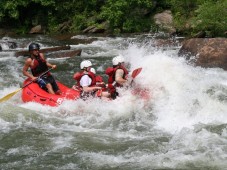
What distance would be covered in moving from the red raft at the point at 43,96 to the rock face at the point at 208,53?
15.3 feet

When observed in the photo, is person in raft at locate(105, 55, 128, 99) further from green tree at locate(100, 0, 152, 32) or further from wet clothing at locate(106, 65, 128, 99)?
green tree at locate(100, 0, 152, 32)

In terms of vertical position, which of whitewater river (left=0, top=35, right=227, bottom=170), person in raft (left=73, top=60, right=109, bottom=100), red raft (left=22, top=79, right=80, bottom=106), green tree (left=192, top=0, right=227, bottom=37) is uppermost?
green tree (left=192, top=0, right=227, bottom=37)

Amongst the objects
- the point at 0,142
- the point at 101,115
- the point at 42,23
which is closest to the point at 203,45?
the point at 101,115

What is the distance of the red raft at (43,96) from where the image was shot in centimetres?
827

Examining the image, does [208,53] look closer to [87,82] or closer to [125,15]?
[87,82]

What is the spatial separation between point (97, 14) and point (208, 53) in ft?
34.2

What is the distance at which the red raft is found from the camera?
827 centimetres

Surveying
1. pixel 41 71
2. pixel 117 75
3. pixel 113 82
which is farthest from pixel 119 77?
pixel 41 71

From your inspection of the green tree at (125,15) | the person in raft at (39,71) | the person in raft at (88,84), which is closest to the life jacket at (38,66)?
the person in raft at (39,71)

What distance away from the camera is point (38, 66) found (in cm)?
893

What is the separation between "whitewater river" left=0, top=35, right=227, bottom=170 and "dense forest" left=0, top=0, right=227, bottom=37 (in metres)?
8.41

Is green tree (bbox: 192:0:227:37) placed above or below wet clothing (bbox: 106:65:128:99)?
above

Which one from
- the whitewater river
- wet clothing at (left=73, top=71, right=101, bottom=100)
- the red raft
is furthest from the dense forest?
the red raft

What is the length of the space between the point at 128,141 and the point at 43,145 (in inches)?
51.9
